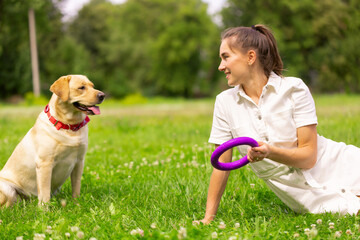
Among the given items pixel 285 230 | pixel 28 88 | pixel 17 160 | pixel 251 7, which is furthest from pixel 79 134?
pixel 251 7

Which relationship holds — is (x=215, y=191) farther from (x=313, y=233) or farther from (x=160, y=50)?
(x=160, y=50)

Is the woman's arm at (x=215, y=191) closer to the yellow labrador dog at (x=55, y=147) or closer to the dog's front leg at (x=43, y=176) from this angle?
the yellow labrador dog at (x=55, y=147)

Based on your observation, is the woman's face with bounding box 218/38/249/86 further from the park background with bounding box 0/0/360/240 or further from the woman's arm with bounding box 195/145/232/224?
the park background with bounding box 0/0/360/240

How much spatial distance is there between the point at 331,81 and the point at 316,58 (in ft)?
9.49

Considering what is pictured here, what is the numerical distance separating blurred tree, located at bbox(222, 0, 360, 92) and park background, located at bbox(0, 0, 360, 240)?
141 millimetres

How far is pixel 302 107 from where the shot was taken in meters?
3.19

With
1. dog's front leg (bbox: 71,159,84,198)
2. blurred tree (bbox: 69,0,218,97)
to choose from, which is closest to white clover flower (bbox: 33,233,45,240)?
dog's front leg (bbox: 71,159,84,198)

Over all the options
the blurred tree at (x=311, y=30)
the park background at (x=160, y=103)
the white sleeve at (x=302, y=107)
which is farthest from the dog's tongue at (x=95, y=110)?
the blurred tree at (x=311, y=30)

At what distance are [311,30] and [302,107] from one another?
4120 cm

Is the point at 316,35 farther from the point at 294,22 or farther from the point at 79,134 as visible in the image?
the point at 79,134

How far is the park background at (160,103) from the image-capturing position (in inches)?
122

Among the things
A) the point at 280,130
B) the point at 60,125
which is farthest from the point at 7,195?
the point at 280,130

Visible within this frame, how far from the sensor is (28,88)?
35625 mm

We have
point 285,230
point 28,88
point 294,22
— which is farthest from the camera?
point 294,22
